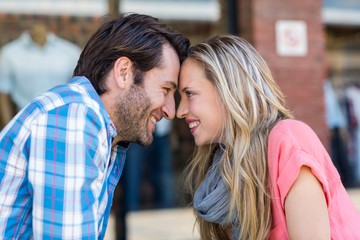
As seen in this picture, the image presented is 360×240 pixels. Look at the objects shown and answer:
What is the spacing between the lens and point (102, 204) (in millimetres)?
1766

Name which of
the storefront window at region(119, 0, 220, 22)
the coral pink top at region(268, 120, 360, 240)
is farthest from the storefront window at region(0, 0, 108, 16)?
the coral pink top at region(268, 120, 360, 240)

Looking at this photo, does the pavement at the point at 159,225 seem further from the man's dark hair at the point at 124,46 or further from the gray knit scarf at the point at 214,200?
the man's dark hair at the point at 124,46

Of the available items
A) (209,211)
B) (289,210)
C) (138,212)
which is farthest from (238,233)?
(138,212)

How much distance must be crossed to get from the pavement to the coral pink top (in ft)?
11.2

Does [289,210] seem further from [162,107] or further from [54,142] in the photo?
[54,142]

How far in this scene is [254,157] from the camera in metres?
2.05

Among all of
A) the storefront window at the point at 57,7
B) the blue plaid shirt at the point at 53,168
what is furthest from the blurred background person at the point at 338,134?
the blue plaid shirt at the point at 53,168

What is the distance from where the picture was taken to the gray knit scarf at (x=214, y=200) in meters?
2.12

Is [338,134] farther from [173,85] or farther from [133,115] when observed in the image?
[133,115]

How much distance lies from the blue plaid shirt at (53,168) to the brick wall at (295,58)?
11.3 feet

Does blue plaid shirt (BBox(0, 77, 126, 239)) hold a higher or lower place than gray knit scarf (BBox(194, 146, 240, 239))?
higher

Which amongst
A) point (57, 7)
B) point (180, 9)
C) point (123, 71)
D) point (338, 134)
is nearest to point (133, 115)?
point (123, 71)

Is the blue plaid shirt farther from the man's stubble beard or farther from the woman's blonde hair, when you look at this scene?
the woman's blonde hair

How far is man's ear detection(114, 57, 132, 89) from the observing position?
6.36 feet
